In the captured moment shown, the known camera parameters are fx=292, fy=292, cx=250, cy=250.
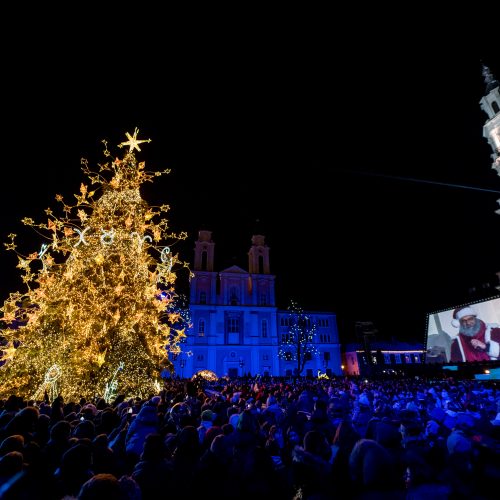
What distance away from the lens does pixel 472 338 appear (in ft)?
97.3

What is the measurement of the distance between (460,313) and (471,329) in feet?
6.68

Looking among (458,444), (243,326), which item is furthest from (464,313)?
(458,444)

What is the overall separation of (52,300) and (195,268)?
46521 millimetres

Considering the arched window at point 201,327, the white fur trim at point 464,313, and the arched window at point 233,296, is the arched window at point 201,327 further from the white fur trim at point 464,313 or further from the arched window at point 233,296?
the white fur trim at point 464,313

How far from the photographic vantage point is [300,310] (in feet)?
185

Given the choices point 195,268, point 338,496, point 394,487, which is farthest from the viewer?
point 195,268

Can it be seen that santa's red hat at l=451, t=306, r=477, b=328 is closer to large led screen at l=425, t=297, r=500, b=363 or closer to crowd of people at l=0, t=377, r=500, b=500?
large led screen at l=425, t=297, r=500, b=363

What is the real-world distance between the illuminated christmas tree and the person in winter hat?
30678 millimetres

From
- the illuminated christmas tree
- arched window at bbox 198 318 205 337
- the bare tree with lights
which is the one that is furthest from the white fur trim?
arched window at bbox 198 318 205 337

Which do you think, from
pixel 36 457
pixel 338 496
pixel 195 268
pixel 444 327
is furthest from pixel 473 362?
pixel 195 268

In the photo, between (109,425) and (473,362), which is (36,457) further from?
(473,362)

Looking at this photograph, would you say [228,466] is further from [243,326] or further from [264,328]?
[264,328]

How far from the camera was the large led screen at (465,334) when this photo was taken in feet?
92.3

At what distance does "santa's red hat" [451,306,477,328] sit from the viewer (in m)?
30.5
